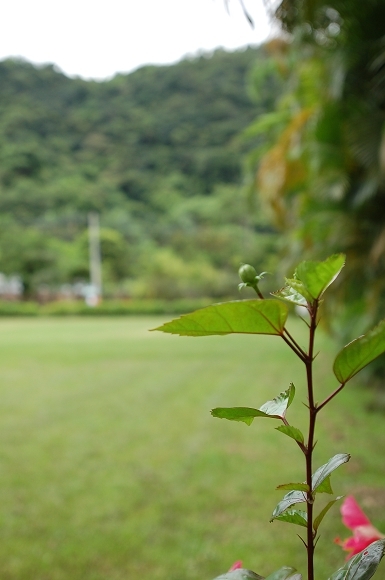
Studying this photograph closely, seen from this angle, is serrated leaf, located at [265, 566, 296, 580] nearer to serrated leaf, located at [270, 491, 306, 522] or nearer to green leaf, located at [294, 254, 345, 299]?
serrated leaf, located at [270, 491, 306, 522]

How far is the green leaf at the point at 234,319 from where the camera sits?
21cm

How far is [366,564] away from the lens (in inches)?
9.2

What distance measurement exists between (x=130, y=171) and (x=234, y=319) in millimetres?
20858

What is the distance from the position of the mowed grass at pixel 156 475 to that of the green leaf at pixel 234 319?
1.35 m

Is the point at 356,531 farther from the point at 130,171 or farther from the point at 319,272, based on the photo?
the point at 130,171

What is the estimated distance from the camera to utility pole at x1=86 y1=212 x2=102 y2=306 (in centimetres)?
2207

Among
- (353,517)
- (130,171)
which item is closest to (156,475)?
(353,517)

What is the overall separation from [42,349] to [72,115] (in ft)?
36.0

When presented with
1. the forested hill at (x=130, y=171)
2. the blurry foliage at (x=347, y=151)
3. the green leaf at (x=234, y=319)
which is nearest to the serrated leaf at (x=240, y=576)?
→ the green leaf at (x=234, y=319)

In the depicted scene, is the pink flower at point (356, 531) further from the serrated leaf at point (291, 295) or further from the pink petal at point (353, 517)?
the serrated leaf at point (291, 295)

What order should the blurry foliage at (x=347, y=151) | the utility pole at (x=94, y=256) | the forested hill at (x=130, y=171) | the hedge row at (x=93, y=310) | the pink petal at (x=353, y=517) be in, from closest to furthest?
the pink petal at (x=353, y=517) < the blurry foliage at (x=347, y=151) < the forested hill at (x=130, y=171) < the hedge row at (x=93, y=310) < the utility pole at (x=94, y=256)

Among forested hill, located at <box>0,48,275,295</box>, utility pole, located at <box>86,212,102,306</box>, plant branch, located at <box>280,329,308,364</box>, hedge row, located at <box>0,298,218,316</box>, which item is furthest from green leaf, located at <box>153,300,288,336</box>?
utility pole, located at <box>86,212,102,306</box>

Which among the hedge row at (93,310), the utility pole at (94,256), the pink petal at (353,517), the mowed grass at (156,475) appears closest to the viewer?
the pink petal at (353,517)

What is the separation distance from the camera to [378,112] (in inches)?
101
